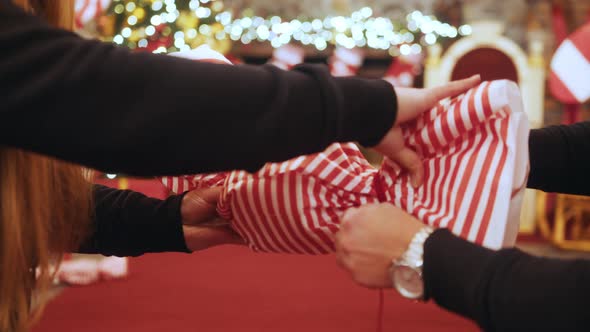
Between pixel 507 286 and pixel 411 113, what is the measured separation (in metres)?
0.21

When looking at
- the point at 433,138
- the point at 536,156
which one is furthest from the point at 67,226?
the point at 536,156

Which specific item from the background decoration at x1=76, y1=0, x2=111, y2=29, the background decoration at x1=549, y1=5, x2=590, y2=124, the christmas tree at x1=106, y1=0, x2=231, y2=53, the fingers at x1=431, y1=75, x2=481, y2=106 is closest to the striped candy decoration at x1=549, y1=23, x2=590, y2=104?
the background decoration at x1=549, y1=5, x2=590, y2=124

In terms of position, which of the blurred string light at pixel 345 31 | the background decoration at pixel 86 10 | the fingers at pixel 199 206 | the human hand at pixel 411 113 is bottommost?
the blurred string light at pixel 345 31

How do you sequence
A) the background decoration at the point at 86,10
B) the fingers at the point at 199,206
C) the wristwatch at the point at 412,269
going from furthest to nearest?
the background decoration at the point at 86,10, the fingers at the point at 199,206, the wristwatch at the point at 412,269

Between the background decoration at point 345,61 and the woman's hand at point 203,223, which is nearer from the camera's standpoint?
the woman's hand at point 203,223

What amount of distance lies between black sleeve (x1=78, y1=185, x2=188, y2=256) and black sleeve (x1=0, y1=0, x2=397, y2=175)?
0.37 m

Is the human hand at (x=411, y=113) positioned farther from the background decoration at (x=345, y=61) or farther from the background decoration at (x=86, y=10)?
the background decoration at (x=345, y=61)

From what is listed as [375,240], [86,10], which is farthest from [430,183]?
[86,10]

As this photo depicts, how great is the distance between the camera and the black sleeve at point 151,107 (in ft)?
1.73

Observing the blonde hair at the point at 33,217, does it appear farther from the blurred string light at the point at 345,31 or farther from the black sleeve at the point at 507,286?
the blurred string light at the point at 345,31

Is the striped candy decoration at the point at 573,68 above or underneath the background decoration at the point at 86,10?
underneath

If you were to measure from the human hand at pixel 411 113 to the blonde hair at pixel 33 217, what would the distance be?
442mm

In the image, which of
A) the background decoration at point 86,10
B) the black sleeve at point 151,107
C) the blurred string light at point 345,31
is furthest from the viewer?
the blurred string light at point 345,31

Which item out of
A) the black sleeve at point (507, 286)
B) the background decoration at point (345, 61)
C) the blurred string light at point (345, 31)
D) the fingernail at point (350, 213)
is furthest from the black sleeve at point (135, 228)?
the background decoration at point (345, 61)
